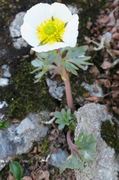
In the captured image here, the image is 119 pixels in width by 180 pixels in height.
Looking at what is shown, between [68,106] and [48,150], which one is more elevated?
[68,106]

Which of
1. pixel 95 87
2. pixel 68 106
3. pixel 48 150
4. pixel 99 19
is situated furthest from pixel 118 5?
pixel 48 150

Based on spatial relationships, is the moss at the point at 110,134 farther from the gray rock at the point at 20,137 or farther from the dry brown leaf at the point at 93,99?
the gray rock at the point at 20,137

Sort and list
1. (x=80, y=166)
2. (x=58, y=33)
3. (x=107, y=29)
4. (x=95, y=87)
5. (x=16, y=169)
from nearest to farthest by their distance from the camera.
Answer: (x=58, y=33) < (x=80, y=166) < (x=16, y=169) < (x=95, y=87) < (x=107, y=29)

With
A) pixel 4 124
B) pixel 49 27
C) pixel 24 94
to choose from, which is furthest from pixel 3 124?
pixel 49 27

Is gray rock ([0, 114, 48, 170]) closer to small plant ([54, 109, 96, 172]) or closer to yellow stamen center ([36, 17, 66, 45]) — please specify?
small plant ([54, 109, 96, 172])

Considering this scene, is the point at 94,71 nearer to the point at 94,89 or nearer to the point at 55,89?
the point at 94,89

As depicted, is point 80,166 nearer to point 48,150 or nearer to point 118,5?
point 48,150

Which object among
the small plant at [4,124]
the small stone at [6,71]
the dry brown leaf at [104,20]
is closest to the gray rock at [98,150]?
the small plant at [4,124]

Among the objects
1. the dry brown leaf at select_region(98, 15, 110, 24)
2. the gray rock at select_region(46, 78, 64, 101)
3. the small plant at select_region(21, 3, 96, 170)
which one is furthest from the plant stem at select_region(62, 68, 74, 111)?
the dry brown leaf at select_region(98, 15, 110, 24)
